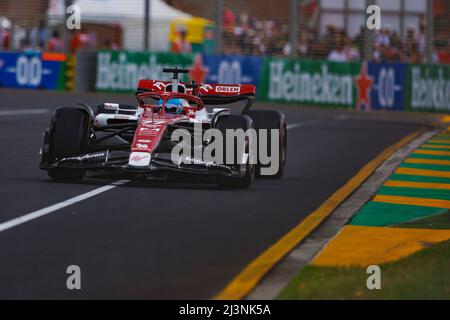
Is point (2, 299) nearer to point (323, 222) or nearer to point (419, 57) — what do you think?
point (323, 222)

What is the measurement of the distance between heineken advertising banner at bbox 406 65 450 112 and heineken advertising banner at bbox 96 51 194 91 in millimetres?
6481

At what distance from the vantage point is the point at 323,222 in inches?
417

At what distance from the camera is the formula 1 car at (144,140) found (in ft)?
40.6

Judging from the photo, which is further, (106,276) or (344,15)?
(344,15)

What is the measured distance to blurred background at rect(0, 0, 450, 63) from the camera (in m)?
32.7

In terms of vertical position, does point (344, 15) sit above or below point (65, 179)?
above

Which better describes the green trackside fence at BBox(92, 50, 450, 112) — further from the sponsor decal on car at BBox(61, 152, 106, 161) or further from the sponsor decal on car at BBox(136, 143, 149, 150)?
the sponsor decal on car at BBox(136, 143, 149, 150)

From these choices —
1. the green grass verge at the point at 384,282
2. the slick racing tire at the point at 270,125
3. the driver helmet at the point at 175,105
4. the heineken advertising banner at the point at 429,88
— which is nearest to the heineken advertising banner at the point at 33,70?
the heineken advertising banner at the point at 429,88

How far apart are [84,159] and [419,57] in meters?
21.1

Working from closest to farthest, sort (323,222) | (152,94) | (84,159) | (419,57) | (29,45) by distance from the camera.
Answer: (323,222), (84,159), (152,94), (419,57), (29,45)

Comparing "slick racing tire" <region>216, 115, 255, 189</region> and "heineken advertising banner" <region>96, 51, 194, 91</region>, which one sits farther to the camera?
"heineken advertising banner" <region>96, 51, 194, 91</region>

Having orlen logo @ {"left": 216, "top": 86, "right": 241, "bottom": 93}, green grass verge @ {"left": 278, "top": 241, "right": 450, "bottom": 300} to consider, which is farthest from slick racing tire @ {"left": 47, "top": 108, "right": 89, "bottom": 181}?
green grass verge @ {"left": 278, "top": 241, "right": 450, "bottom": 300}

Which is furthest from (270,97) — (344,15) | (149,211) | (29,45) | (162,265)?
(162,265)

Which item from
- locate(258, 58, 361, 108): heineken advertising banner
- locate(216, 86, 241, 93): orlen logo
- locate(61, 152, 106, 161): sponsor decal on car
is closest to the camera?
locate(61, 152, 106, 161): sponsor decal on car
